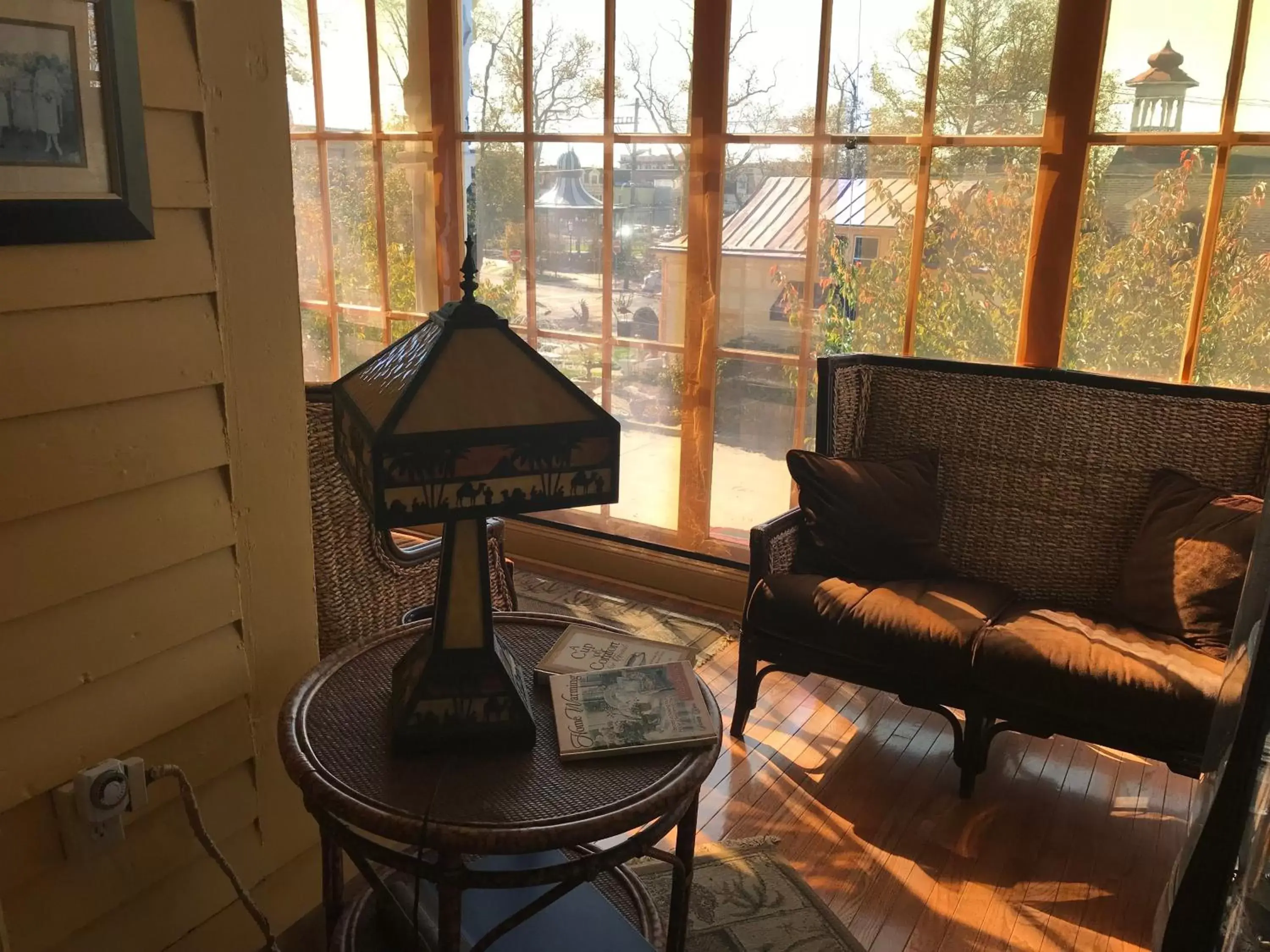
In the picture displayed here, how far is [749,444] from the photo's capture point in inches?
132

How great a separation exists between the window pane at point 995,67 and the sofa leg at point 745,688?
5.26 ft

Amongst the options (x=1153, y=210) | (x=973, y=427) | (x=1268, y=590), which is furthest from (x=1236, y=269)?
(x=1268, y=590)

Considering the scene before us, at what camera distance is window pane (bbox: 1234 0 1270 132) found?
2.45 m

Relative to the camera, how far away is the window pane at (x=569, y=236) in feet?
11.4

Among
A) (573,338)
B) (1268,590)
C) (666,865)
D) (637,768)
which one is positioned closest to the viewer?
(1268,590)

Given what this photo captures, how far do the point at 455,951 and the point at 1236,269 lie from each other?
248 cm

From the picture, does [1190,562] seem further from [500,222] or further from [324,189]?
[324,189]

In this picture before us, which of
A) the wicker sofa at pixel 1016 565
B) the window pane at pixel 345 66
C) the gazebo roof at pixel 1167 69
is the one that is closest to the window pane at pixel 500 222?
the window pane at pixel 345 66

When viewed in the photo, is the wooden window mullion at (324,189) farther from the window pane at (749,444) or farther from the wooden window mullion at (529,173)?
the window pane at (749,444)

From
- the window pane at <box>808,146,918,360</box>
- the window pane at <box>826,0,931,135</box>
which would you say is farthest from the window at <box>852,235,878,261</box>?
the window pane at <box>826,0,931,135</box>

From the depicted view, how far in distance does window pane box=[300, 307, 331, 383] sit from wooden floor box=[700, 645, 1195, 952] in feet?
7.93

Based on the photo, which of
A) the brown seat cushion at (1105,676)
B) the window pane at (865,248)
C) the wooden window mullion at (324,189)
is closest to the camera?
the brown seat cushion at (1105,676)

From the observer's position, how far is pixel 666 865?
211cm

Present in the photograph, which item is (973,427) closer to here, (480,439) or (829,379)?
(829,379)
